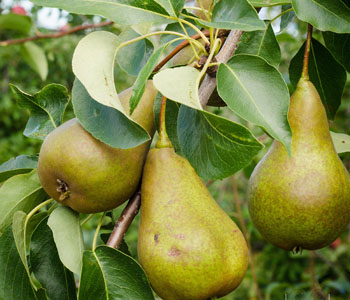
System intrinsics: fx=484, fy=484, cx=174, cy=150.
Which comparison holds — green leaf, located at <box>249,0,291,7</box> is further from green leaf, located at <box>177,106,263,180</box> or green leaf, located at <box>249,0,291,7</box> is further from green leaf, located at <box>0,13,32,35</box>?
green leaf, located at <box>0,13,32,35</box>

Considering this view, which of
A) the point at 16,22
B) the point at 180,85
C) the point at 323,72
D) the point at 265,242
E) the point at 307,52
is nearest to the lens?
the point at 180,85

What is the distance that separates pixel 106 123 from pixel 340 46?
52cm

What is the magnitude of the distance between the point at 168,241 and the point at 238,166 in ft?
0.52

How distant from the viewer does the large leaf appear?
27.8 inches

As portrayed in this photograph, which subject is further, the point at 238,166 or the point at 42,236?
the point at 42,236

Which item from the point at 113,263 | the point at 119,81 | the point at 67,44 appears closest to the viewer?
the point at 113,263

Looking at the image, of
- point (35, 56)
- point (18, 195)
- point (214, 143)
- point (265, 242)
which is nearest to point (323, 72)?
point (214, 143)

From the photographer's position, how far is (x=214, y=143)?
70 centimetres

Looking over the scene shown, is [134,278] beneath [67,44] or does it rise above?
above

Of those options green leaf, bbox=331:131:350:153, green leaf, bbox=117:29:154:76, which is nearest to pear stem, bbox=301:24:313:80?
green leaf, bbox=331:131:350:153

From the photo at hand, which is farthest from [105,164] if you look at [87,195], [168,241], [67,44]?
[67,44]

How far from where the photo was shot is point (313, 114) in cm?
90

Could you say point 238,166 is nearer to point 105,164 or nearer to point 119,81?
point 105,164

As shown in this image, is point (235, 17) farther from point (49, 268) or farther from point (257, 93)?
point (49, 268)
